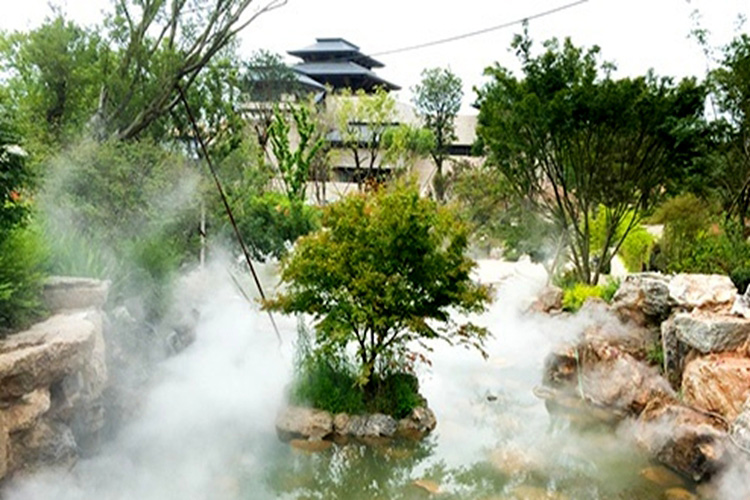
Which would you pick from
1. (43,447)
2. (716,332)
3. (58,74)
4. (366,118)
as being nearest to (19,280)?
(43,447)

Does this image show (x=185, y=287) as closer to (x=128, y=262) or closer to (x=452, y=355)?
(x=128, y=262)

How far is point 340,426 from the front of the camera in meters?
6.87

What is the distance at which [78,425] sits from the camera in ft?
18.8

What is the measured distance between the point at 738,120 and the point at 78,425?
35.3ft

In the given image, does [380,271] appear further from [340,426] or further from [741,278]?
[741,278]

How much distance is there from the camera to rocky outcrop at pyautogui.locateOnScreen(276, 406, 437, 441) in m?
6.80

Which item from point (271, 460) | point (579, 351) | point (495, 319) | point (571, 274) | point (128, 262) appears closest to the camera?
point (271, 460)

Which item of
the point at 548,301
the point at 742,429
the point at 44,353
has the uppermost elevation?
the point at 44,353

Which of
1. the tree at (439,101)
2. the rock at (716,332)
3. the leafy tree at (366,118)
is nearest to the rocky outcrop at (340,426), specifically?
the rock at (716,332)

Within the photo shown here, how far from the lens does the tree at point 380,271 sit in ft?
22.2

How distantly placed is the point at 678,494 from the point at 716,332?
1812 mm

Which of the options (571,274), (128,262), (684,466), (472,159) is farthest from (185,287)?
(472,159)

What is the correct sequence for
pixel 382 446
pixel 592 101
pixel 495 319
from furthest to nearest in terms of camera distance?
pixel 495 319, pixel 592 101, pixel 382 446

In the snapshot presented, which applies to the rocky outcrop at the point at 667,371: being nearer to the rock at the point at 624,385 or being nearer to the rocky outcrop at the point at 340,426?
the rock at the point at 624,385
